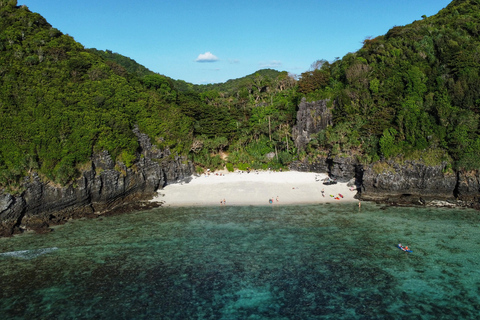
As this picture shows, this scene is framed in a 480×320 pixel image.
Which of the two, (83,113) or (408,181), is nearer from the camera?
(408,181)

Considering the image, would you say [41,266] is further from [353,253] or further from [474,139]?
[474,139]

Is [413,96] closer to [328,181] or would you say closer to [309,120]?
[309,120]

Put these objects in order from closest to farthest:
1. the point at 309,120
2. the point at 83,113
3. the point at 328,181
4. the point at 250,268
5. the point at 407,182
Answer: the point at 250,268
the point at 407,182
the point at 83,113
the point at 328,181
the point at 309,120

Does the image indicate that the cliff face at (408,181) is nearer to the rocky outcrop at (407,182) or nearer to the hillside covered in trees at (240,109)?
the rocky outcrop at (407,182)

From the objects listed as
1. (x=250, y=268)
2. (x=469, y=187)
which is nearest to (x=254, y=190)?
(x=250, y=268)

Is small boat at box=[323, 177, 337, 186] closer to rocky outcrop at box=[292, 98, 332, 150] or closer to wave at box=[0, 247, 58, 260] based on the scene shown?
rocky outcrop at box=[292, 98, 332, 150]

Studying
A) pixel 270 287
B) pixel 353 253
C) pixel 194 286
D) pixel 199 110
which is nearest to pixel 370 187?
pixel 353 253
